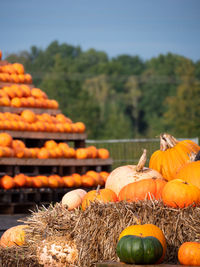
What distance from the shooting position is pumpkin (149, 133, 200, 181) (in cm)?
547

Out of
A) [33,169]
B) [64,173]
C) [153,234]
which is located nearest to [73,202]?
[153,234]

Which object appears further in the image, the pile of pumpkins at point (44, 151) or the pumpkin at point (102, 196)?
the pile of pumpkins at point (44, 151)

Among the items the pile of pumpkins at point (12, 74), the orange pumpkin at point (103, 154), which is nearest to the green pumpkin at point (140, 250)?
the orange pumpkin at point (103, 154)

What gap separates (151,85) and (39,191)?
57.4 m

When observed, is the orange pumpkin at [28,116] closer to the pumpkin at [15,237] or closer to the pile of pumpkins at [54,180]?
the pile of pumpkins at [54,180]

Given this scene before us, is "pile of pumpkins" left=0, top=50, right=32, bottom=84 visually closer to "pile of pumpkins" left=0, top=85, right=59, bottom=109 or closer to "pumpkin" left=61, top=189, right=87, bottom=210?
"pile of pumpkins" left=0, top=85, right=59, bottom=109

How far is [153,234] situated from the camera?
3684 mm

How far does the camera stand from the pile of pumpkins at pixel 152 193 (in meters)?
3.48

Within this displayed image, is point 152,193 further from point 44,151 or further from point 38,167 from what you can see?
point 38,167

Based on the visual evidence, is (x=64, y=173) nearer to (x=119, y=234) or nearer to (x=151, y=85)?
(x=119, y=234)

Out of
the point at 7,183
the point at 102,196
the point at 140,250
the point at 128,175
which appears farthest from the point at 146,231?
the point at 7,183

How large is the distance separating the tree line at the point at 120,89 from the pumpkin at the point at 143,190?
3002 cm

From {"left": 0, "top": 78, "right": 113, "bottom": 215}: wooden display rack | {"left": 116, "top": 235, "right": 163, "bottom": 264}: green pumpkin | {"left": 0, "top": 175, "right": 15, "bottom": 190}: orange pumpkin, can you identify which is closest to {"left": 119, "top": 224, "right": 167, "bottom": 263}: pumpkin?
{"left": 116, "top": 235, "right": 163, "bottom": 264}: green pumpkin

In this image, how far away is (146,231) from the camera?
12.1 ft
